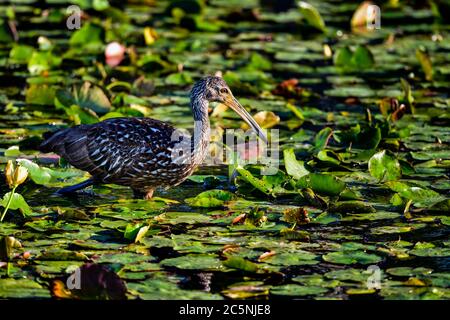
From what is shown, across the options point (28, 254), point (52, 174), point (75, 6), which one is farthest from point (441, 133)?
point (75, 6)

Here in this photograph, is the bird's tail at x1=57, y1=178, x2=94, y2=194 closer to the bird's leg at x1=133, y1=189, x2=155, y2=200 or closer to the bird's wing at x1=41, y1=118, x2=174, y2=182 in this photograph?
the bird's wing at x1=41, y1=118, x2=174, y2=182

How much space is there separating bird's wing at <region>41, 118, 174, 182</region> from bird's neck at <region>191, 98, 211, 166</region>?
0.79 ft

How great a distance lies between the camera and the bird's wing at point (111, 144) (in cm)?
938

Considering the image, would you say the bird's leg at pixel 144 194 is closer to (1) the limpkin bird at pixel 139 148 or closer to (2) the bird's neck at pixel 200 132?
(1) the limpkin bird at pixel 139 148

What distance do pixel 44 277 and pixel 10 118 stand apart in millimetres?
4641

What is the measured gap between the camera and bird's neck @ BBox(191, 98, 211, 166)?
30.9ft

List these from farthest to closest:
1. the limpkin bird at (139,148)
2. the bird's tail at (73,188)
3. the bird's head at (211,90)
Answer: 1. the bird's head at (211,90)
2. the bird's tail at (73,188)
3. the limpkin bird at (139,148)

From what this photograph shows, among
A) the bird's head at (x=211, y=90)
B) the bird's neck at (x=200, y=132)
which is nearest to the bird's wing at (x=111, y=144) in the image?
the bird's neck at (x=200, y=132)

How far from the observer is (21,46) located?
14031 millimetres

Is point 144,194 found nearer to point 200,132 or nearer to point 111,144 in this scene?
point 111,144

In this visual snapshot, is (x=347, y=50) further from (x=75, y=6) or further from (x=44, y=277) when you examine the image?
(x=44, y=277)

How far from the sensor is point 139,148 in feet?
30.7

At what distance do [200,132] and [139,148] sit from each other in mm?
588
